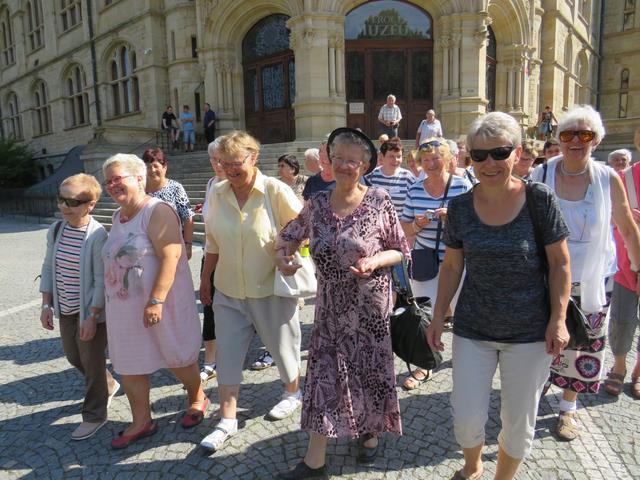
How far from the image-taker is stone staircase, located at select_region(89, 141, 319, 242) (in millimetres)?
12055

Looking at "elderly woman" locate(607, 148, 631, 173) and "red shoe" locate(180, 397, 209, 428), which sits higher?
"elderly woman" locate(607, 148, 631, 173)

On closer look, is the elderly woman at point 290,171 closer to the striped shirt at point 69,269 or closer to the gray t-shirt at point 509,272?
the striped shirt at point 69,269

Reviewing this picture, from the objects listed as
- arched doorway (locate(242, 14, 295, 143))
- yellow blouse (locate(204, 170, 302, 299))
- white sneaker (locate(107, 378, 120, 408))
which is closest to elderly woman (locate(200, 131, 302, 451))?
yellow blouse (locate(204, 170, 302, 299))

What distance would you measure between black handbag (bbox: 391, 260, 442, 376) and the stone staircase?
8.73m

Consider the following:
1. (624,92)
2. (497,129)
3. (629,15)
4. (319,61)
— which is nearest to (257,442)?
(497,129)

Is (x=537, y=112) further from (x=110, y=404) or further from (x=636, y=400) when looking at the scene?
(x=110, y=404)

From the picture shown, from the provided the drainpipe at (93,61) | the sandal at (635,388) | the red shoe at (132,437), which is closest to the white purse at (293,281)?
the red shoe at (132,437)

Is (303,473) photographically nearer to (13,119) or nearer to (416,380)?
(416,380)

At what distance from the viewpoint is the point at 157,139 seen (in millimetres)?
17469

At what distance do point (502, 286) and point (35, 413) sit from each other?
3.38 m

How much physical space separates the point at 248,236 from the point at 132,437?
1.49 meters

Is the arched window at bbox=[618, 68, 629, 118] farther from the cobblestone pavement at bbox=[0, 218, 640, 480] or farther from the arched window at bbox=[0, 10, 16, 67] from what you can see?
the arched window at bbox=[0, 10, 16, 67]

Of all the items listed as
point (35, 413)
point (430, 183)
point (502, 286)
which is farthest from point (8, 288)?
point (502, 286)

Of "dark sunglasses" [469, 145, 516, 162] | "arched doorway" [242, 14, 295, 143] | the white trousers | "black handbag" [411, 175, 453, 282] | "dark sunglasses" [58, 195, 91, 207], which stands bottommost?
the white trousers
